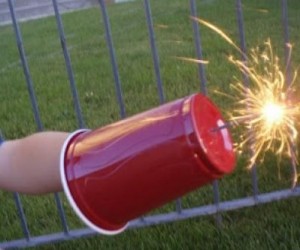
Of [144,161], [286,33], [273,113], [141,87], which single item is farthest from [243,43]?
[141,87]

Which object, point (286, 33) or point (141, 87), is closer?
point (286, 33)

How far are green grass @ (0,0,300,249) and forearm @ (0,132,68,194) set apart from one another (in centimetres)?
87

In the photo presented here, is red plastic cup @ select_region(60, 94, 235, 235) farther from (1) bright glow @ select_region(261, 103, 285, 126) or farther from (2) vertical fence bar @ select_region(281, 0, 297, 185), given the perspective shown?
(2) vertical fence bar @ select_region(281, 0, 297, 185)

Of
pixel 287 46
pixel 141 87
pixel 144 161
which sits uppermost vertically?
pixel 144 161

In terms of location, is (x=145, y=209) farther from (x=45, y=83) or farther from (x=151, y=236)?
(x=45, y=83)

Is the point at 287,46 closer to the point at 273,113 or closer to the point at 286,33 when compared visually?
the point at 286,33

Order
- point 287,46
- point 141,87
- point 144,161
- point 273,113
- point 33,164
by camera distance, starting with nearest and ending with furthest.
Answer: point 144,161, point 273,113, point 33,164, point 287,46, point 141,87

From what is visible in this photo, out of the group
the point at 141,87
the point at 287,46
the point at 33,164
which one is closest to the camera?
the point at 33,164

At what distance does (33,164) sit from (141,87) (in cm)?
264

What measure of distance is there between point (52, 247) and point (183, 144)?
1.48 metres

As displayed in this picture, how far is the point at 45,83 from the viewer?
171 inches

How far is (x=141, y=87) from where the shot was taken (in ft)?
12.7

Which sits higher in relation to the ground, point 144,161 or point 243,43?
point 144,161

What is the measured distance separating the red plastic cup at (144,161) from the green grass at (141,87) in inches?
43.1
